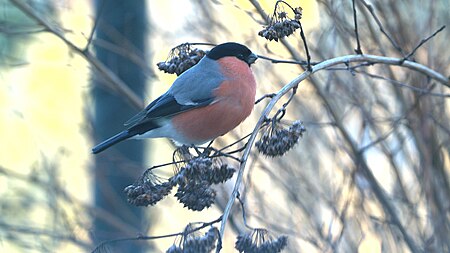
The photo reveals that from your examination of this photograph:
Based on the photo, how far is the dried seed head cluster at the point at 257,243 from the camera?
2.15 m

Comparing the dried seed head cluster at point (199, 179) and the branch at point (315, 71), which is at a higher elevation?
the branch at point (315, 71)

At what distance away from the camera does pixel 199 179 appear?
7.14 feet

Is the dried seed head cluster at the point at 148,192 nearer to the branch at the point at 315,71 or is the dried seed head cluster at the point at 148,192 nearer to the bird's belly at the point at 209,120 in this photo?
the branch at the point at 315,71

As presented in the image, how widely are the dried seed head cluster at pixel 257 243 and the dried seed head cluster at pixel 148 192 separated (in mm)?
256

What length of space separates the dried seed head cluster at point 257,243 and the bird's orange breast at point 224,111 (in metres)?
0.75

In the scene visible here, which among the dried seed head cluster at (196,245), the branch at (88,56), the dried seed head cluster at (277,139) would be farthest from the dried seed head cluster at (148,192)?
the branch at (88,56)

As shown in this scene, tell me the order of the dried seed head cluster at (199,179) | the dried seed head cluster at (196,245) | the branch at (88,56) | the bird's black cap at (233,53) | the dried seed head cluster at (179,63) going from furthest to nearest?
1. the branch at (88,56)
2. the bird's black cap at (233,53)
3. the dried seed head cluster at (179,63)
4. the dried seed head cluster at (199,179)
5. the dried seed head cluster at (196,245)

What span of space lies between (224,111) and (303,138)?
4.31ft

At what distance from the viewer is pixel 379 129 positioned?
12.7ft

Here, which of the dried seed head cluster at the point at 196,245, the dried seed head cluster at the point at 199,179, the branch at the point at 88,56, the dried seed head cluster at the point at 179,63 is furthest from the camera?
the branch at the point at 88,56

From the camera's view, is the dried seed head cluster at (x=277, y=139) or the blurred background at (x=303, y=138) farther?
the blurred background at (x=303, y=138)

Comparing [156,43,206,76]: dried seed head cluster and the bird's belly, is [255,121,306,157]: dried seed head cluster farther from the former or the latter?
the bird's belly

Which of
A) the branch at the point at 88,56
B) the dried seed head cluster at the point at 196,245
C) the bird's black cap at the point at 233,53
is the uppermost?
the branch at the point at 88,56

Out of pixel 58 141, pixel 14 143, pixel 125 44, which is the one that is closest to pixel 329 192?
pixel 125 44
